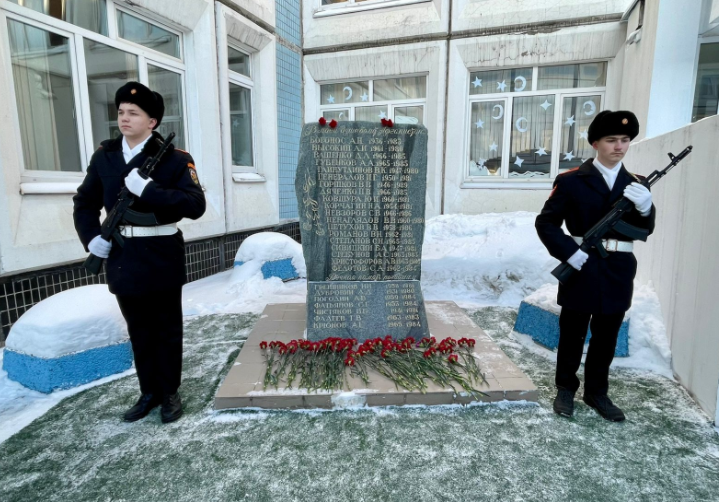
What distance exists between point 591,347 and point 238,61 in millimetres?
7254

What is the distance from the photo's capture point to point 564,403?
8.80 ft

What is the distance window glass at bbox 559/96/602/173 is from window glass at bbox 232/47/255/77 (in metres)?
6.15

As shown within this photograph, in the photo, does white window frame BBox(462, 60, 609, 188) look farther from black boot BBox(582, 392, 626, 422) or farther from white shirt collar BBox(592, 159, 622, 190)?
black boot BBox(582, 392, 626, 422)

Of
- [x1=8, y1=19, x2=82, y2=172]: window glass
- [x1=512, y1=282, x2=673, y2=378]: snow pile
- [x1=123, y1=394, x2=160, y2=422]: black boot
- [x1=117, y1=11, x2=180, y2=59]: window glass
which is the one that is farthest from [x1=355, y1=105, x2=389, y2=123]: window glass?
[x1=123, y1=394, x2=160, y2=422]: black boot

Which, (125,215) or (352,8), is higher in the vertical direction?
(352,8)

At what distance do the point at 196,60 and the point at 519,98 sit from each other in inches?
240

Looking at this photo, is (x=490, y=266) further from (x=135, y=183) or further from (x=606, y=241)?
(x=135, y=183)

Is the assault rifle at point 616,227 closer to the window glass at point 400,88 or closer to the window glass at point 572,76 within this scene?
the window glass at point 572,76

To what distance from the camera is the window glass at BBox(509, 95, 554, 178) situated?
27.3ft

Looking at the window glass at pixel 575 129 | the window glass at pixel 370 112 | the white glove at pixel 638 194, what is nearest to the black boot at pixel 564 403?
the white glove at pixel 638 194

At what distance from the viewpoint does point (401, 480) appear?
6.89ft

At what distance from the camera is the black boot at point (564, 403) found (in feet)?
8.70

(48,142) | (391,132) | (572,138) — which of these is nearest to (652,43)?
(572,138)

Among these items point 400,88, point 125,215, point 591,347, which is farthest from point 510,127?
point 125,215
